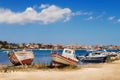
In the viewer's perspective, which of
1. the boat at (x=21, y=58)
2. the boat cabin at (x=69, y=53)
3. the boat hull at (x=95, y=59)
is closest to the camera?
the boat cabin at (x=69, y=53)

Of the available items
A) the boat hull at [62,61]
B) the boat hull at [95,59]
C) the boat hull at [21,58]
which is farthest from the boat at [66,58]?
the boat hull at [95,59]

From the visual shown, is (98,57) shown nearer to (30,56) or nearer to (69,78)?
(30,56)

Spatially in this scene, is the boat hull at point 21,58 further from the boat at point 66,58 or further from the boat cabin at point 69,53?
the boat cabin at point 69,53

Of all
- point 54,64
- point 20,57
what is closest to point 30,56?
point 20,57

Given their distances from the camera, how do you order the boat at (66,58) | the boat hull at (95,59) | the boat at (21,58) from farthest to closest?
the boat hull at (95,59), the boat at (21,58), the boat at (66,58)

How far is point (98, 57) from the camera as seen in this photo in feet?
261

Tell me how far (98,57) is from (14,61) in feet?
103

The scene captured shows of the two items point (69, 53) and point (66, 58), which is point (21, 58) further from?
point (69, 53)

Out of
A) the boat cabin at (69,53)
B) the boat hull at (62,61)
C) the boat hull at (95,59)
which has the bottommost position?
the boat hull at (95,59)

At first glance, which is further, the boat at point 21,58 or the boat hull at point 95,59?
the boat hull at point 95,59

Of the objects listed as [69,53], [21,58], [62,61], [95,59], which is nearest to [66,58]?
[62,61]

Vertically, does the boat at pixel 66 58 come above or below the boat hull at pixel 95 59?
above

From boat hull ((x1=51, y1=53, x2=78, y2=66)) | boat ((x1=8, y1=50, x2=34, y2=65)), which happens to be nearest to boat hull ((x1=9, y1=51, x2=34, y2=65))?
boat ((x1=8, y1=50, x2=34, y2=65))

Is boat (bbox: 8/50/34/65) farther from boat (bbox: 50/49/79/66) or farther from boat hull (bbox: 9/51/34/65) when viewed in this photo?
boat (bbox: 50/49/79/66)
